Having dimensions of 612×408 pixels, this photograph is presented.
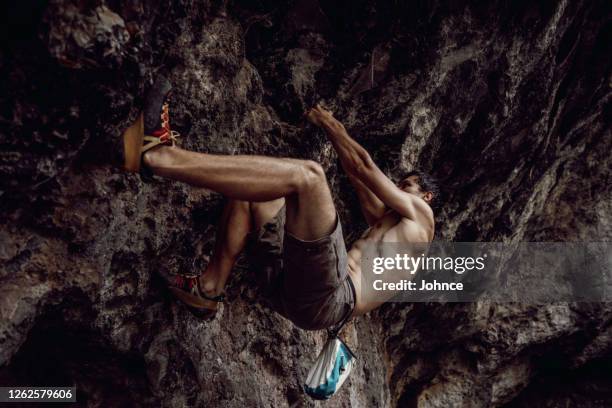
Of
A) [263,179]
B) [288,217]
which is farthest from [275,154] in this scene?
[263,179]

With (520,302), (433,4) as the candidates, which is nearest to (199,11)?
(433,4)

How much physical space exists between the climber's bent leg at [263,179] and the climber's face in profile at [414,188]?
4.30ft

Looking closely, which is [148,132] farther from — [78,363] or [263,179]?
[78,363]

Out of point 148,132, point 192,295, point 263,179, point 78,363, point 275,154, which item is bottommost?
point 78,363

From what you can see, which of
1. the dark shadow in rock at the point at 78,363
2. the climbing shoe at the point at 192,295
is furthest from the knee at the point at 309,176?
the dark shadow in rock at the point at 78,363

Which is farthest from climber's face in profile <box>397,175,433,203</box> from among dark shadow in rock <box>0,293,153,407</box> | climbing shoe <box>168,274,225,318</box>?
dark shadow in rock <box>0,293,153,407</box>

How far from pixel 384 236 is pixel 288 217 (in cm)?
110

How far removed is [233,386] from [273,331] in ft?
1.67

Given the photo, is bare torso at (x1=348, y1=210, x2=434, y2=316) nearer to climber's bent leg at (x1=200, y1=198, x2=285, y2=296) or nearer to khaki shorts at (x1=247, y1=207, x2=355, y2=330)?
khaki shorts at (x1=247, y1=207, x2=355, y2=330)

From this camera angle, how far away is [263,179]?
2420mm

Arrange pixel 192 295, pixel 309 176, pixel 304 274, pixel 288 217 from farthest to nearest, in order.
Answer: pixel 192 295 → pixel 304 274 → pixel 288 217 → pixel 309 176

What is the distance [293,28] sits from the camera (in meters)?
3.54

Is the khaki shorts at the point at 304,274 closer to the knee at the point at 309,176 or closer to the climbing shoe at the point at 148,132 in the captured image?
the knee at the point at 309,176

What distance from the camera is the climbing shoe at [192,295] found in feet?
9.61
